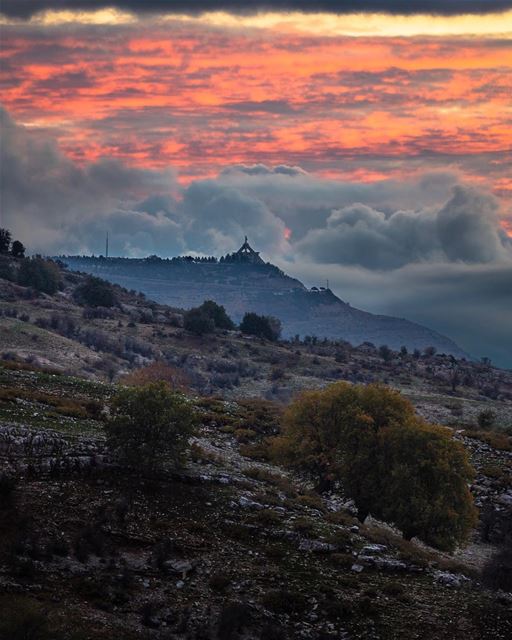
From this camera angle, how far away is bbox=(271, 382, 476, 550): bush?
48.3 m

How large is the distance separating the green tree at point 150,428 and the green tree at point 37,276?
13070 centimetres

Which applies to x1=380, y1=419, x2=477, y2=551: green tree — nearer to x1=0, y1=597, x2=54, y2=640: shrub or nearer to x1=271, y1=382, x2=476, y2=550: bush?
x1=271, y1=382, x2=476, y2=550: bush

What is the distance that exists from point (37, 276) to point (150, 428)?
135 m

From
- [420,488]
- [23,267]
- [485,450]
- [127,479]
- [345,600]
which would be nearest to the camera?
[345,600]

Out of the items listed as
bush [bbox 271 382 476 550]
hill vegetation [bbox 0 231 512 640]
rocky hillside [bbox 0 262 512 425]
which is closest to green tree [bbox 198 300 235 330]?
rocky hillside [bbox 0 262 512 425]

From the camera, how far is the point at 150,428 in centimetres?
4691

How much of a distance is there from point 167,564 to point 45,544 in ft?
16.4

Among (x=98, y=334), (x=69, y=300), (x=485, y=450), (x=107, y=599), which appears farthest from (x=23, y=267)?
(x=107, y=599)

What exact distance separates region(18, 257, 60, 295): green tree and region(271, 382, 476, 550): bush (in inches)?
4947

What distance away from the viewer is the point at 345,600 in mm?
35875

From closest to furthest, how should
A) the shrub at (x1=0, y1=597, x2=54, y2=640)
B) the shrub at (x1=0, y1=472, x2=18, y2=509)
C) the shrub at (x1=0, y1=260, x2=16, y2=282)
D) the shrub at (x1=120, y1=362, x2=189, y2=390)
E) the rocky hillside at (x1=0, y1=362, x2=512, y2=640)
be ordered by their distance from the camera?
1. the shrub at (x1=0, y1=597, x2=54, y2=640)
2. the rocky hillside at (x1=0, y1=362, x2=512, y2=640)
3. the shrub at (x1=0, y1=472, x2=18, y2=509)
4. the shrub at (x1=120, y1=362, x2=189, y2=390)
5. the shrub at (x1=0, y1=260, x2=16, y2=282)

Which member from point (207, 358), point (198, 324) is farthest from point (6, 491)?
point (198, 324)

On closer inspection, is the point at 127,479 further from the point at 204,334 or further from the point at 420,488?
the point at 204,334

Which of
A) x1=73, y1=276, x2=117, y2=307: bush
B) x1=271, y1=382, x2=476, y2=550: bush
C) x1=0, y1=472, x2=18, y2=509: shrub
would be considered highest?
x1=73, y1=276, x2=117, y2=307: bush
